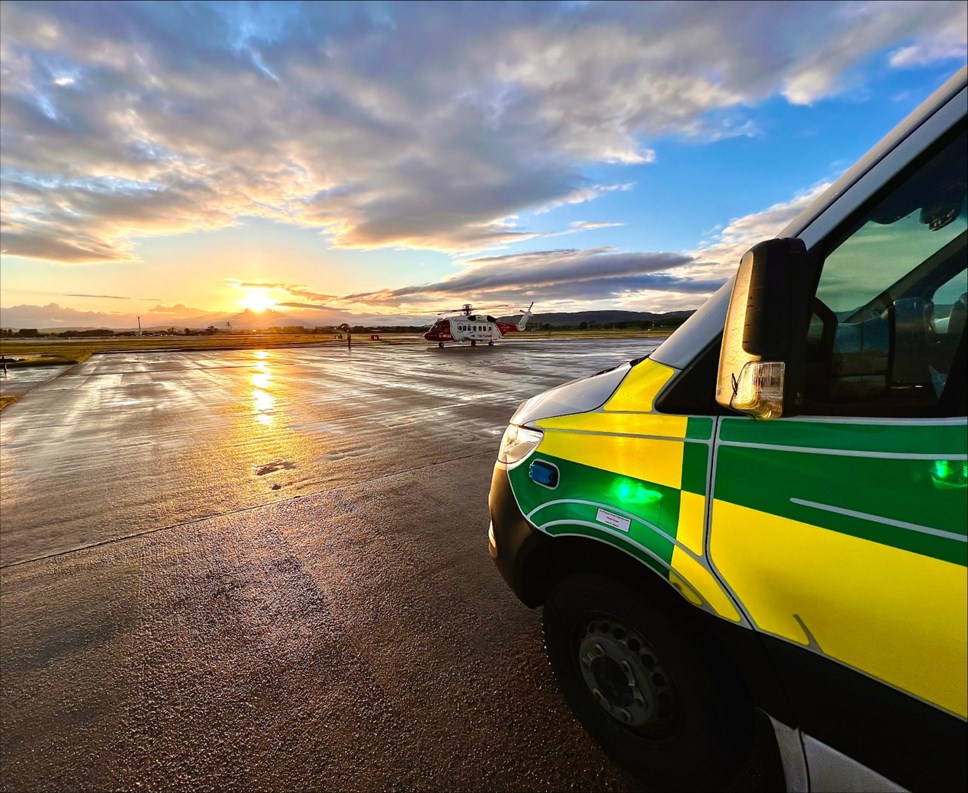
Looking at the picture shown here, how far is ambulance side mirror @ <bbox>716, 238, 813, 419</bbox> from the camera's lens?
3.80ft

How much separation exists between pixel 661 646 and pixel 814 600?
22.9 inches

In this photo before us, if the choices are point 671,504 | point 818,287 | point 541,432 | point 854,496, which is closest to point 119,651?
point 541,432

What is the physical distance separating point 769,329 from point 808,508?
0.51 metres

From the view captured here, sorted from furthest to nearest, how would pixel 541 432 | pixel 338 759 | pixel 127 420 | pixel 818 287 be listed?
pixel 127 420
pixel 541 432
pixel 338 759
pixel 818 287

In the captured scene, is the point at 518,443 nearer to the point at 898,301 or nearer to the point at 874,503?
the point at 874,503

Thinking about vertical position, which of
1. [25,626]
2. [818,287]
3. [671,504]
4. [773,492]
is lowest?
[25,626]

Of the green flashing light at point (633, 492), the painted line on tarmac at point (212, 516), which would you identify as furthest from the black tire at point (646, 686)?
the painted line on tarmac at point (212, 516)

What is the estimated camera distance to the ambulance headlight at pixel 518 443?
216 centimetres

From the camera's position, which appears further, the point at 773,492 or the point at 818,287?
the point at 818,287

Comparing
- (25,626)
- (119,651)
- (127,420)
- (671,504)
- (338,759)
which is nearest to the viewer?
(671,504)

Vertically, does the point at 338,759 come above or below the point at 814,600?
below

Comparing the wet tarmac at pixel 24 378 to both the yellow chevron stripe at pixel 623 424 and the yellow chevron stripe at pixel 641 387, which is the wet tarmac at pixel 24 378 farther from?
the yellow chevron stripe at pixel 641 387

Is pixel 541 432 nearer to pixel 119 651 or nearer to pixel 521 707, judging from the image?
pixel 521 707

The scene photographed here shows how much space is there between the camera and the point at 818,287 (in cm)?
141
